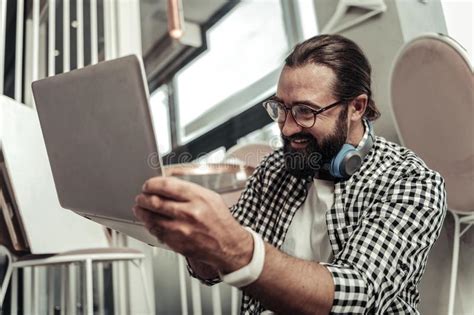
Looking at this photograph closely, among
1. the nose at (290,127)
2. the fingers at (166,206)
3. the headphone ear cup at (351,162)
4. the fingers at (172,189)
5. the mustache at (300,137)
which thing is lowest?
the fingers at (166,206)

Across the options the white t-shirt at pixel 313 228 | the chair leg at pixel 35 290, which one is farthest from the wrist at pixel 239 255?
the chair leg at pixel 35 290

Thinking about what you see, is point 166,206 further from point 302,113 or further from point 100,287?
point 100,287

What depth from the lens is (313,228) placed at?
89cm

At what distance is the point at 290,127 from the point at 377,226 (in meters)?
0.28

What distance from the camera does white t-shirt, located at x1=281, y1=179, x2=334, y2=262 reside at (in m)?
0.86

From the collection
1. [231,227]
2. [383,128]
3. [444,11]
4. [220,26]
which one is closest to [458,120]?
[383,128]

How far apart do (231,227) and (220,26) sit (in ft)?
8.66

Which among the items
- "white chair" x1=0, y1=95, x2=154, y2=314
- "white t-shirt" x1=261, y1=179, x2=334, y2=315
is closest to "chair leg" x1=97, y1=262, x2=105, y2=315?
"white chair" x1=0, y1=95, x2=154, y2=314

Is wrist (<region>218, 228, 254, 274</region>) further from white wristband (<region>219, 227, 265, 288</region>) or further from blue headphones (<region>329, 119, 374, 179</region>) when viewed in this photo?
blue headphones (<region>329, 119, 374, 179</region>)

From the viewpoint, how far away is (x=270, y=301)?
22.1 inches

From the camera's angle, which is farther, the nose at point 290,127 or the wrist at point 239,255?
the nose at point 290,127

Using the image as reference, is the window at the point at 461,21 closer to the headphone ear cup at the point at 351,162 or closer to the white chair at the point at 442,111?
the white chair at the point at 442,111

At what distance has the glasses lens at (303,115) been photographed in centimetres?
87

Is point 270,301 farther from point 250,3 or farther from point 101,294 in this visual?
point 250,3
